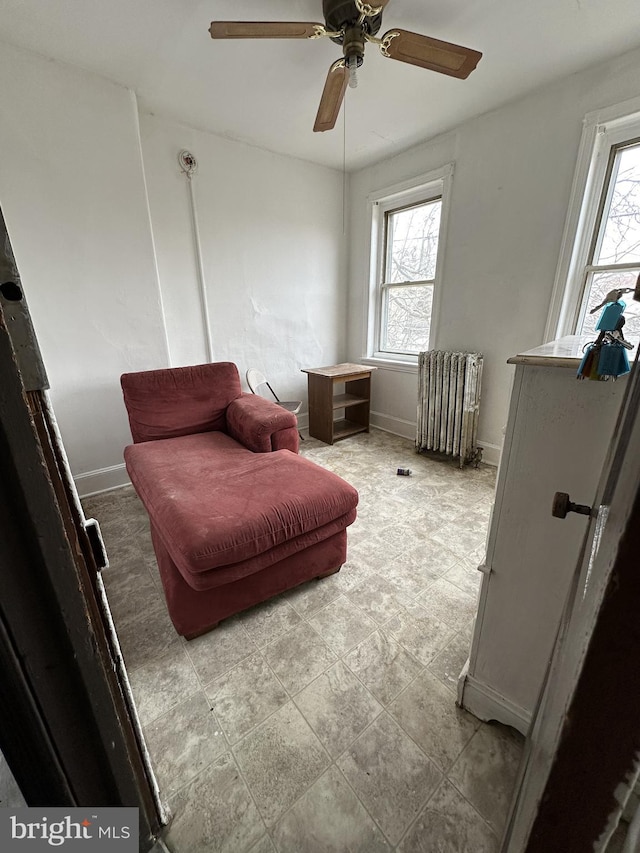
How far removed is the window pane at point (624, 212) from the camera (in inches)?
75.7

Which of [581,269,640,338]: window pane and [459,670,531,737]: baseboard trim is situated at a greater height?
[581,269,640,338]: window pane

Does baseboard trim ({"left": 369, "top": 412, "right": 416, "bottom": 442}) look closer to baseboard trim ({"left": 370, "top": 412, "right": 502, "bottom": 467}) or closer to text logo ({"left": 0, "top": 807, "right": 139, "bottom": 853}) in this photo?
baseboard trim ({"left": 370, "top": 412, "right": 502, "bottom": 467})

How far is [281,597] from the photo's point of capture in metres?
1.50

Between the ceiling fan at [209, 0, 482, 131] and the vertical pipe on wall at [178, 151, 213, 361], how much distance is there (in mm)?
1285

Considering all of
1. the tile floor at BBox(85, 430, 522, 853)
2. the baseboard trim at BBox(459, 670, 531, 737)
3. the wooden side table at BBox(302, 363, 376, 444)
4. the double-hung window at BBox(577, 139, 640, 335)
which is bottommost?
the tile floor at BBox(85, 430, 522, 853)

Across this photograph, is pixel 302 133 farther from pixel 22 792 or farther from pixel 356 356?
pixel 22 792

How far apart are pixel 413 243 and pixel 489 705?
3.25 m

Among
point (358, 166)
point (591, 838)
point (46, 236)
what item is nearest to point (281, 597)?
Answer: point (591, 838)

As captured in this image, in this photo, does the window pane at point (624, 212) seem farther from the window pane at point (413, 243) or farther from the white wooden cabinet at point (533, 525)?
the white wooden cabinet at point (533, 525)

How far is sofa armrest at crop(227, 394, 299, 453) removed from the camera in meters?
2.00

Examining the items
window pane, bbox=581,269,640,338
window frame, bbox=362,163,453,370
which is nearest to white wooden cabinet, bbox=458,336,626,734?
window pane, bbox=581,269,640,338

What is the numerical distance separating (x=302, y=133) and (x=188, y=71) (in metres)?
0.92

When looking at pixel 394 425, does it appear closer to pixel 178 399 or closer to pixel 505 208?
pixel 505 208

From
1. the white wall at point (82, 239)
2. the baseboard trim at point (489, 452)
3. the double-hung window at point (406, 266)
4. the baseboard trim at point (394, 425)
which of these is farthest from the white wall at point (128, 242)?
the baseboard trim at point (489, 452)
